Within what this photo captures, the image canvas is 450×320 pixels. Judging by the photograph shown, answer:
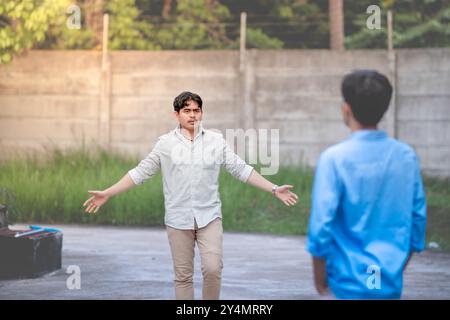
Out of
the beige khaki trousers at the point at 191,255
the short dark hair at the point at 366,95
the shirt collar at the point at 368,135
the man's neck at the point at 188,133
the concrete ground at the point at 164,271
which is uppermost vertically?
the short dark hair at the point at 366,95

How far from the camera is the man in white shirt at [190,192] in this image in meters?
6.77

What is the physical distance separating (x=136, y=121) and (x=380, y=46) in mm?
5093

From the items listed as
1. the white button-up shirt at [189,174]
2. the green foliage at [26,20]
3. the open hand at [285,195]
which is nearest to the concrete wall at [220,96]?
the green foliage at [26,20]

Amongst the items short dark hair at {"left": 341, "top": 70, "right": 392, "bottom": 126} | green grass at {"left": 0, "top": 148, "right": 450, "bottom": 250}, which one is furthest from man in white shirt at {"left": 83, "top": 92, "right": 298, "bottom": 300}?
green grass at {"left": 0, "top": 148, "right": 450, "bottom": 250}

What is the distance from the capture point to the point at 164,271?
10.7 meters

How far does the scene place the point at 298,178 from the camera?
1691 centimetres

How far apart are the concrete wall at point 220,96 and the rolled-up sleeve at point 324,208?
13490mm

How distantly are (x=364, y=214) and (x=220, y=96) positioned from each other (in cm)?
1379

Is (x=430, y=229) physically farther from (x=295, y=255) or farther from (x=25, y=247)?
(x=25, y=247)

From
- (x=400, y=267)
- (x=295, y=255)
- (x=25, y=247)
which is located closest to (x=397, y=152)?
(x=400, y=267)

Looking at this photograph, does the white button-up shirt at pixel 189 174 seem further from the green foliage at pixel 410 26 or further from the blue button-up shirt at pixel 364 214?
the green foliage at pixel 410 26

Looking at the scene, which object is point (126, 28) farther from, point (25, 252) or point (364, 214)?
point (364, 214)

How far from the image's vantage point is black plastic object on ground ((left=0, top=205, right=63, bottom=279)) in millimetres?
9906

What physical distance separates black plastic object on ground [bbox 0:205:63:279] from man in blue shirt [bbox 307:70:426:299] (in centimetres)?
604
